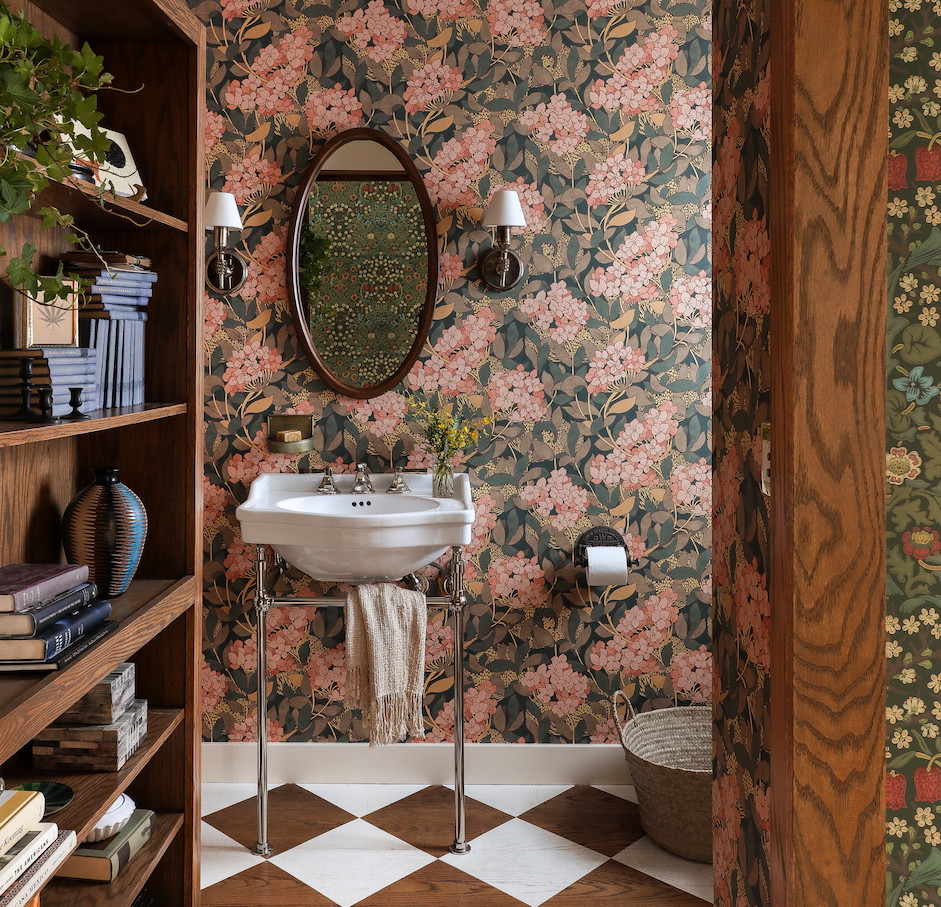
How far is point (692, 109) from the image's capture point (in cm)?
285

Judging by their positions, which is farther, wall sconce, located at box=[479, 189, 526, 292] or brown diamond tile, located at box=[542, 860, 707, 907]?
wall sconce, located at box=[479, 189, 526, 292]

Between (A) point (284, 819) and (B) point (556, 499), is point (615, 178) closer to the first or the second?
(B) point (556, 499)

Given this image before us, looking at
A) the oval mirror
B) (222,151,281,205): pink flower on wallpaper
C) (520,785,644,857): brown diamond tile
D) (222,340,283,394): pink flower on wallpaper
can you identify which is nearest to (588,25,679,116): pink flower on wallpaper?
the oval mirror

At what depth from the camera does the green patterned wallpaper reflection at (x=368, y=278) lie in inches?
112

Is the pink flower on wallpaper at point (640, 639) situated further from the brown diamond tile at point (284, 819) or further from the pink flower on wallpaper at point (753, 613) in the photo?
the pink flower on wallpaper at point (753, 613)

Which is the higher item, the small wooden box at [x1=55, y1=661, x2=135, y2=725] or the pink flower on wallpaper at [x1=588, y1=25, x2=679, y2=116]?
the pink flower on wallpaper at [x1=588, y1=25, x2=679, y2=116]

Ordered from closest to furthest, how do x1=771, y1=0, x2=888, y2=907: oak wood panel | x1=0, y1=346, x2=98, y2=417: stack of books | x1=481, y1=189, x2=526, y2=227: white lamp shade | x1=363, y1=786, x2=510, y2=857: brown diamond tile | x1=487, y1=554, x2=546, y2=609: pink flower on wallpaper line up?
x1=771, y1=0, x2=888, y2=907: oak wood panel, x1=0, y1=346, x2=98, y2=417: stack of books, x1=363, y1=786, x2=510, y2=857: brown diamond tile, x1=481, y1=189, x2=526, y2=227: white lamp shade, x1=487, y1=554, x2=546, y2=609: pink flower on wallpaper

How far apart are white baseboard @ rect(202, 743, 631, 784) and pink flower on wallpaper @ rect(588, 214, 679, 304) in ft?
4.90

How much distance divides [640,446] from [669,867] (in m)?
1.23

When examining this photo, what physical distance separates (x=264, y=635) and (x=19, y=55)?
167 cm

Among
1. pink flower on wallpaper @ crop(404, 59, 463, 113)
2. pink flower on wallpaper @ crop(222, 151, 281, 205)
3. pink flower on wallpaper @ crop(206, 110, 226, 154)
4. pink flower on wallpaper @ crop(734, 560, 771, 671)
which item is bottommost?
pink flower on wallpaper @ crop(734, 560, 771, 671)

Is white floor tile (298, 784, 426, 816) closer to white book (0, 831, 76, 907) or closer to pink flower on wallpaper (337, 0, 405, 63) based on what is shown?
white book (0, 831, 76, 907)

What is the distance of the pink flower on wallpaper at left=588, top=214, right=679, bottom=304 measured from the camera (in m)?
2.87

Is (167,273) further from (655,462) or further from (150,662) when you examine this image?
(655,462)
